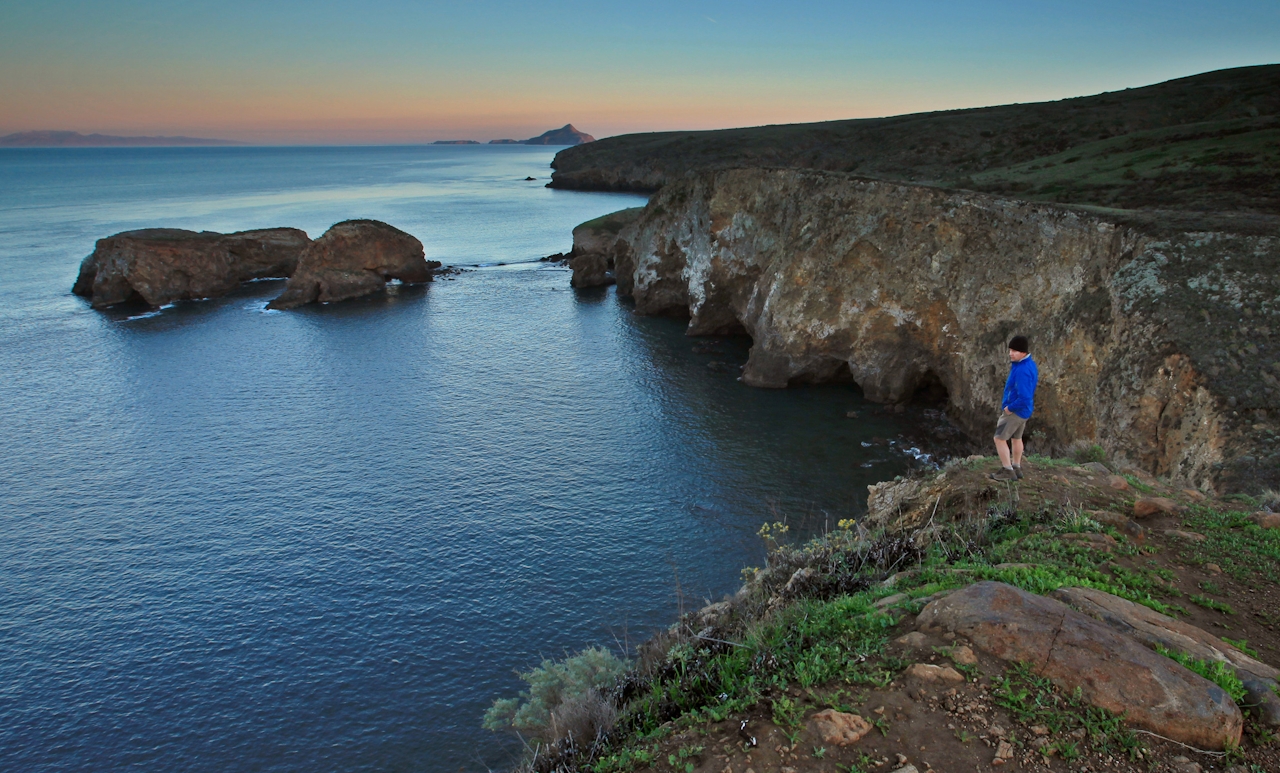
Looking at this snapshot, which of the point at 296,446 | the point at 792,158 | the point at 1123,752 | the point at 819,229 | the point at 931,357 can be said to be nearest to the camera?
the point at 1123,752

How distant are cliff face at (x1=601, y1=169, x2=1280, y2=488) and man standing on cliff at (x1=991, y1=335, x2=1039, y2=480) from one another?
1115cm

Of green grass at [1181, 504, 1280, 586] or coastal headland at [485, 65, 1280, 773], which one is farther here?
green grass at [1181, 504, 1280, 586]

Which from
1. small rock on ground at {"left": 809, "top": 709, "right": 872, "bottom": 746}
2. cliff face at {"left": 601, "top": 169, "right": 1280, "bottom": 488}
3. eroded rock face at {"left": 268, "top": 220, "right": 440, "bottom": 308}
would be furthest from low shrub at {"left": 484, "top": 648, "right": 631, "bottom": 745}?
eroded rock face at {"left": 268, "top": 220, "right": 440, "bottom": 308}

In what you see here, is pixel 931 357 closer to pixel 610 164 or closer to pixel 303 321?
pixel 303 321

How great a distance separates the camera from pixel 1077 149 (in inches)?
2422

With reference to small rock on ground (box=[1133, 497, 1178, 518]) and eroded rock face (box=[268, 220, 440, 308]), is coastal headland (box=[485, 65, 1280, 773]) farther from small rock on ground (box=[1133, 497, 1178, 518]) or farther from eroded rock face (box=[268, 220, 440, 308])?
eroded rock face (box=[268, 220, 440, 308])

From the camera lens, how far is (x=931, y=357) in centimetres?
3991

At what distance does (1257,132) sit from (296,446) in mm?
60093

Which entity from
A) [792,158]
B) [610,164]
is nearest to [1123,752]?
[792,158]

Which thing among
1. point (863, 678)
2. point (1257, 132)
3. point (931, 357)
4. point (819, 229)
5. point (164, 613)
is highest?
point (1257, 132)

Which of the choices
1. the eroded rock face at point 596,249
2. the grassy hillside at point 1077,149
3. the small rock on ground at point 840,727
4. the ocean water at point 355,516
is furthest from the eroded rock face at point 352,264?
the small rock on ground at point 840,727

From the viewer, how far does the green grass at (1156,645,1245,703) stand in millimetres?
7758

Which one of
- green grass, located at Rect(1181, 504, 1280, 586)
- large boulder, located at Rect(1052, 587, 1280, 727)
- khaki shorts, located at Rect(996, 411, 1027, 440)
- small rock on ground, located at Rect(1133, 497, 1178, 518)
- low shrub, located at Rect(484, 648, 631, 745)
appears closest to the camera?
large boulder, located at Rect(1052, 587, 1280, 727)

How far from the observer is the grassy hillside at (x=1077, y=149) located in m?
40.7
